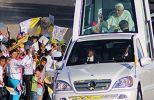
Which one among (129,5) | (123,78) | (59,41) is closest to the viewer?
(123,78)

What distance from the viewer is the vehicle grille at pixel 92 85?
14664 mm

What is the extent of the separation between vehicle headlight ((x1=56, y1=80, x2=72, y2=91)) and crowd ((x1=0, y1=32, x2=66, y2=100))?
1.91 meters

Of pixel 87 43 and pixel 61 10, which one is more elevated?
pixel 61 10

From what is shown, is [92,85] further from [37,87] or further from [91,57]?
[37,87]

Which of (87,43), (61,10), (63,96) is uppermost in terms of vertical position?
(61,10)

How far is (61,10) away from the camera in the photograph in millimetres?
55688

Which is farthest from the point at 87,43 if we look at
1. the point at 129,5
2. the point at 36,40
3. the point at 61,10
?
the point at 61,10

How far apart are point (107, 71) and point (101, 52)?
1.41m

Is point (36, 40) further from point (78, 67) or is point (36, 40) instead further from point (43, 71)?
point (78, 67)

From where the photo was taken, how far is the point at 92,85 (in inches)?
579

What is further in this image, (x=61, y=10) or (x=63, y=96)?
(x=61, y=10)

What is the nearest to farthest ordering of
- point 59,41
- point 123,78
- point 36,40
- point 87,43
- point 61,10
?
point 123,78 → point 87,43 → point 36,40 → point 59,41 → point 61,10

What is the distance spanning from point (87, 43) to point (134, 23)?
1406 mm

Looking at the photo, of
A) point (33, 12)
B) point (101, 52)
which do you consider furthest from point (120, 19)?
point (33, 12)
